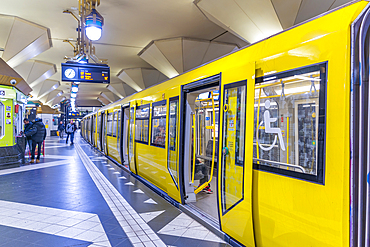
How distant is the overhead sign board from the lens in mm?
8070

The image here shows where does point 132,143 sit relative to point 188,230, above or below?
above

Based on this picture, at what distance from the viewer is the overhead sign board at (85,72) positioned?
807cm

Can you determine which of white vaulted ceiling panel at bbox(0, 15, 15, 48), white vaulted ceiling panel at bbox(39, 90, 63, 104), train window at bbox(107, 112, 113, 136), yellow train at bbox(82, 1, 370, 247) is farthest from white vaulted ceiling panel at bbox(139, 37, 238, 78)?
white vaulted ceiling panel at bbox(39, 90, 63, 104)

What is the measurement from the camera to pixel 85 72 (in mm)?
8234

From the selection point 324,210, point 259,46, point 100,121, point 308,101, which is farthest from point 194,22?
point 100,121

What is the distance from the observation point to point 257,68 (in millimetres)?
3105

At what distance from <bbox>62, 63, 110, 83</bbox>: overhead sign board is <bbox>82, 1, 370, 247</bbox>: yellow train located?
4986 mm

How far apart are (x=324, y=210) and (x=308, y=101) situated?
38.0 inches

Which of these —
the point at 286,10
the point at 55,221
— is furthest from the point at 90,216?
the point at 286,10

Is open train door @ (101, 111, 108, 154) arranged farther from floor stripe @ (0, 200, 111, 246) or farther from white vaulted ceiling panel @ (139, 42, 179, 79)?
floor stripe @ (0, 200, 111, 246)

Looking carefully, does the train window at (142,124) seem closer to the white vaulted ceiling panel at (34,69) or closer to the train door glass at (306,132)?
the train door glass at (306,132)

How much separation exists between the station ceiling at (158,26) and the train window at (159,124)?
2950 mm

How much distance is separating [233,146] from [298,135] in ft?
3.30

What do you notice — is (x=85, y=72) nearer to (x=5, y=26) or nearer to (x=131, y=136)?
(x=131, y=136)
